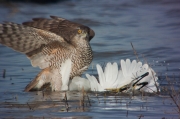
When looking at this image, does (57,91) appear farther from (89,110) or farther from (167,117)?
(167,117)

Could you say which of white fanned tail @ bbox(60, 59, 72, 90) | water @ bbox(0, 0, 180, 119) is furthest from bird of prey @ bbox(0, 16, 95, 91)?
water @ bbox(0, 0, 180, 119)

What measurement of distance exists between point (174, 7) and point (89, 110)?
906cm

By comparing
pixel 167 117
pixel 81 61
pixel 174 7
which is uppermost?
pixel 174 7

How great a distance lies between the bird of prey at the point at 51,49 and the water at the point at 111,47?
381 mm

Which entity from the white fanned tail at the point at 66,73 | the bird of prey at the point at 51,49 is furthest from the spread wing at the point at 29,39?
the white fanned tail at the point at 66,73

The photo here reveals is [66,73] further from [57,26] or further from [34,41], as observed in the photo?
[57,26]

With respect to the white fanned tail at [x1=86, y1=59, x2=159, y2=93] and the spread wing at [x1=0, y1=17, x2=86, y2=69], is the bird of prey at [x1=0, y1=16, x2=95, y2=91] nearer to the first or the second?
the spread wing at [x1=0, y1=17, x2=86, y2=69]

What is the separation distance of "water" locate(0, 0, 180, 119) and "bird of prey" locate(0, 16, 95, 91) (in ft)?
1.25

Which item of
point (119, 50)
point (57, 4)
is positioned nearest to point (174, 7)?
point (57, 4)

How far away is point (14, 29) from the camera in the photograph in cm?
792

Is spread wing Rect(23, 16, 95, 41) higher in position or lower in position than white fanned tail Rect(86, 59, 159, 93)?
higher

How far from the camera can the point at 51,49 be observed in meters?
8.16

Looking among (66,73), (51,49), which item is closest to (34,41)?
(51,49)

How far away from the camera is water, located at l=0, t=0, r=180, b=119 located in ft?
21.3
